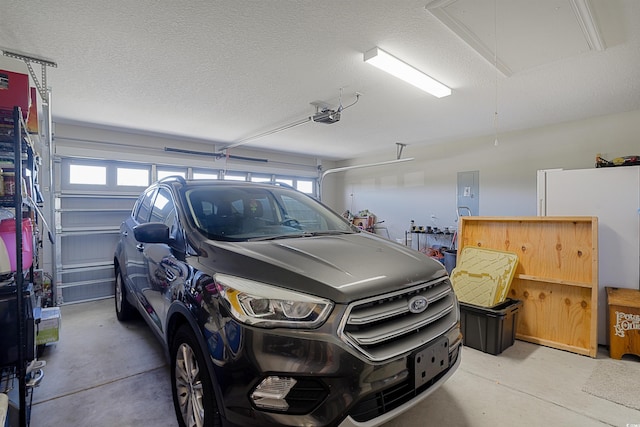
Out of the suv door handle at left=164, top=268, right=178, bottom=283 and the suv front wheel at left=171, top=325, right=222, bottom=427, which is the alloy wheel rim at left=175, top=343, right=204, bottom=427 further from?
the suv door handle at left=164, top=268, right=178, bottom=283

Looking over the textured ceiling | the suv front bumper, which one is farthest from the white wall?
the suv front bumper

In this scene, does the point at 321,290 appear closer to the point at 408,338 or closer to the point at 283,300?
the point at 283,300

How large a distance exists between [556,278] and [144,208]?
4045 mm

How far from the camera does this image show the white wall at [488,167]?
13.9ft

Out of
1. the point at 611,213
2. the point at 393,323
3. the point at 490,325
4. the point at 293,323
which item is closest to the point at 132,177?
the point at 293,323

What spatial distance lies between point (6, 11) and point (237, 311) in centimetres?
254

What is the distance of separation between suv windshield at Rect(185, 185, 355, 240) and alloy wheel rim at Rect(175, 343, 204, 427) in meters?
0.64

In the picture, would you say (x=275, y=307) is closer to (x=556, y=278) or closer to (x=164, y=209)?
(x=164, y=209)

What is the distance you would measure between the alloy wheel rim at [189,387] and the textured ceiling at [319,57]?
2148 millimetres

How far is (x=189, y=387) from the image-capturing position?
156 cm

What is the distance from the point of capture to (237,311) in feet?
4.00

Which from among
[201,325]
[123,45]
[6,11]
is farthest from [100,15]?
[201,325]

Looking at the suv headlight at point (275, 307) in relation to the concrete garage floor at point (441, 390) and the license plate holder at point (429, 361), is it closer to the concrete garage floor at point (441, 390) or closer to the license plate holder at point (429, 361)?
the license plate holder at point (429, 361)

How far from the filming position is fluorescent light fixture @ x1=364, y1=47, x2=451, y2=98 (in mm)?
2494
